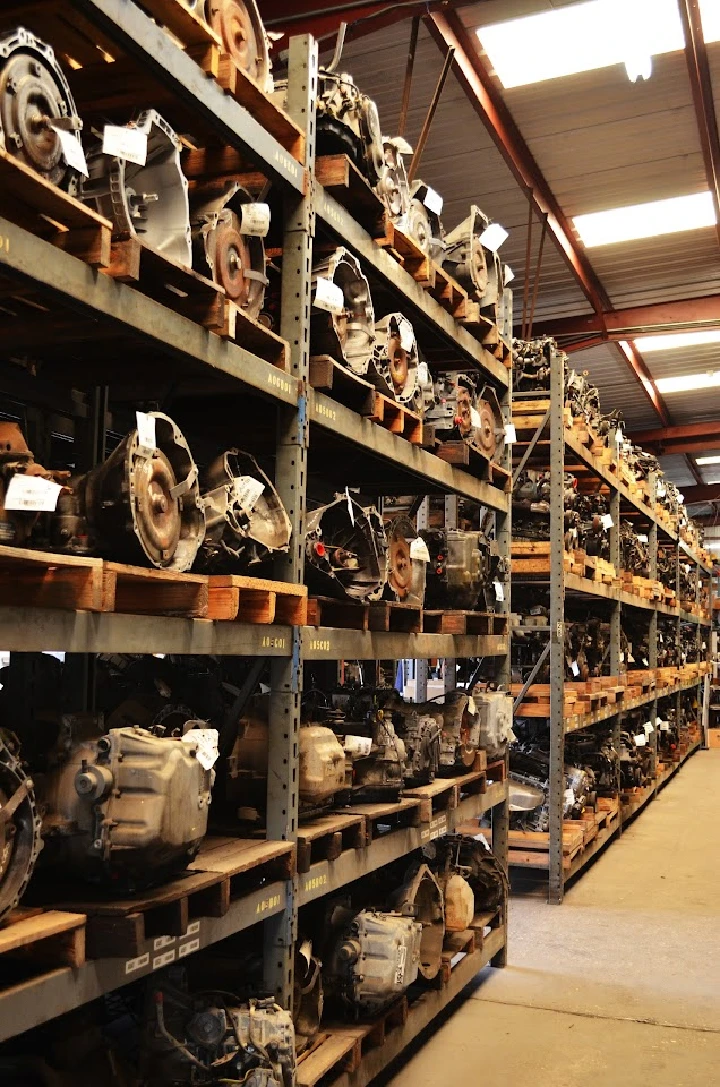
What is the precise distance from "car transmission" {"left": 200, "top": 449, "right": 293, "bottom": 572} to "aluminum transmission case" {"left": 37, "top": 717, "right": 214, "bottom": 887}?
2.72 feet

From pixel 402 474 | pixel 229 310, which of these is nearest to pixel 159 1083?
pixel 229 310

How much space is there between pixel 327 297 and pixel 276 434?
1.93 feet

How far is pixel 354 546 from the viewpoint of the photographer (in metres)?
4.84

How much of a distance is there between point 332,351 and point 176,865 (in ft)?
7.39

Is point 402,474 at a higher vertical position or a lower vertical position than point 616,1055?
higher

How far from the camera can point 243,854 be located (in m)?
3.65

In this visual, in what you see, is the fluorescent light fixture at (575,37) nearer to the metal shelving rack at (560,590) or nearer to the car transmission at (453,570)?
the metal shelving rack at (560,590)

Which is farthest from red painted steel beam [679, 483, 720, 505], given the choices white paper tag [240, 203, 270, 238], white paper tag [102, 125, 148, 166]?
white paper tag [102, 125, 148, 166]

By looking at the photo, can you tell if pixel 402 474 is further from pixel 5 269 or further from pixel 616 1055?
pixel 5 269

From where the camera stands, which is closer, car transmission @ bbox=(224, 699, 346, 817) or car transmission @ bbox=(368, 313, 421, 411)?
car transmission @ bbox=(224, 699, 346, 817)

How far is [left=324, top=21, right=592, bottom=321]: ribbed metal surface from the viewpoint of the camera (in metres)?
8.15

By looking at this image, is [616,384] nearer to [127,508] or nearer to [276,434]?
[276,434]

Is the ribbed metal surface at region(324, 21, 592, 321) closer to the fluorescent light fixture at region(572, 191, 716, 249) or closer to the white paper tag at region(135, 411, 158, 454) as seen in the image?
the fluorescent light fixture at region(572, 191, 716, 249)

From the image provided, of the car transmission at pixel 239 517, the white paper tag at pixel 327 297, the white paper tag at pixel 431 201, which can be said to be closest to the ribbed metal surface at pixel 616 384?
the white paper tag at pixel 431 201
